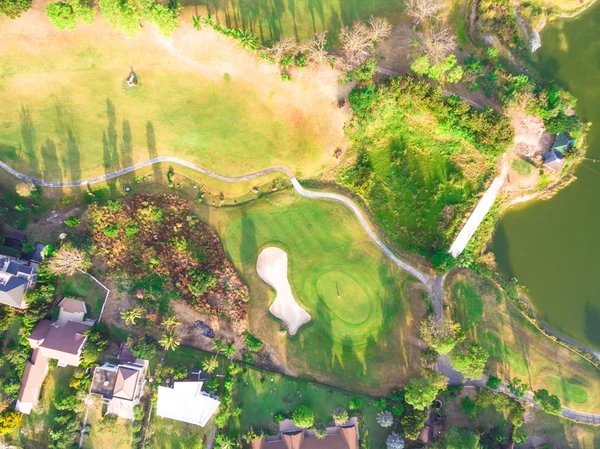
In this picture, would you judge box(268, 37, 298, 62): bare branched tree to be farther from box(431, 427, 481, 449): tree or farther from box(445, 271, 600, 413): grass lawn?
box(431, 427, 481, 449): tree

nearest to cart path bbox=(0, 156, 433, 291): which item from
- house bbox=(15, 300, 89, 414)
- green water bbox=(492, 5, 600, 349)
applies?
green water bbox=(492, 5, 600, 349)

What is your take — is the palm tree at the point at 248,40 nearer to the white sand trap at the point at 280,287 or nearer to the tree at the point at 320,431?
the white sand trap at the point at 280,287

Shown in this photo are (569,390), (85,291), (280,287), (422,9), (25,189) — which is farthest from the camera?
(569,390)

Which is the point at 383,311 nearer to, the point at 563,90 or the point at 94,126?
the point at 563,90

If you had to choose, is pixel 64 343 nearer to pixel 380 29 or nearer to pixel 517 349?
pixel 380 29

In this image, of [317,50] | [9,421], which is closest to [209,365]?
[9,421]

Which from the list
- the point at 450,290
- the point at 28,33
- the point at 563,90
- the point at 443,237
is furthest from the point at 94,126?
the point at 563,90
